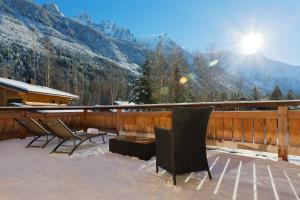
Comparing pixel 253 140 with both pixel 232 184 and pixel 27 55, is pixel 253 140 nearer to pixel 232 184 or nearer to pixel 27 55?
pixel 232 184

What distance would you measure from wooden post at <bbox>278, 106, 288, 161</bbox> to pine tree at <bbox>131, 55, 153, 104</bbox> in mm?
19960

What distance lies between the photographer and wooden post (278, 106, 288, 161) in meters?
4.17

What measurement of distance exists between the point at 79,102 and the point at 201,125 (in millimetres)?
37356

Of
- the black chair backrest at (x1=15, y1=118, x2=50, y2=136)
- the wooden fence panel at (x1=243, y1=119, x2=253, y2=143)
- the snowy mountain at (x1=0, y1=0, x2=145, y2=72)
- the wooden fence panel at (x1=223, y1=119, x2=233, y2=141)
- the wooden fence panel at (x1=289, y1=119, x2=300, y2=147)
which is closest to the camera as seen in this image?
the wooden fence panel at (x1=289, y1=119, x2=300, y2=147)

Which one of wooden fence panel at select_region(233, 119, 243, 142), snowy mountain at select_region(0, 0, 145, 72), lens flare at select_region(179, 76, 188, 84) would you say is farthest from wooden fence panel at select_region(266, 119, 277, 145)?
snowy mountain at select_region(0, 0, 145, 72)

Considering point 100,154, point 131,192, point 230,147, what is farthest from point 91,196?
point 230,147

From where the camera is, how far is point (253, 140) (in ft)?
15.0

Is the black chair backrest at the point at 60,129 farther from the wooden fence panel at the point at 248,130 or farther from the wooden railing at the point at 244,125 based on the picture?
the wooden fence panel at the point at 248,130

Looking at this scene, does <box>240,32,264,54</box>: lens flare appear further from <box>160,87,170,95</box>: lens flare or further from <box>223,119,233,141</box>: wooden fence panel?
<box>223,119,233,141</box>: wooden fence panel

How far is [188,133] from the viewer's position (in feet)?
10.5

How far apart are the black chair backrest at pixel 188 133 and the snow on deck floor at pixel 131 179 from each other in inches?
13.8

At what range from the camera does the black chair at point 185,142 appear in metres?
3.13

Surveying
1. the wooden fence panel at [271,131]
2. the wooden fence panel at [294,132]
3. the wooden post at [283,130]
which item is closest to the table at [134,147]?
the wooden fence panel at [271,131]

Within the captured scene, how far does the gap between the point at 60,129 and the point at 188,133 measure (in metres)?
2.89
